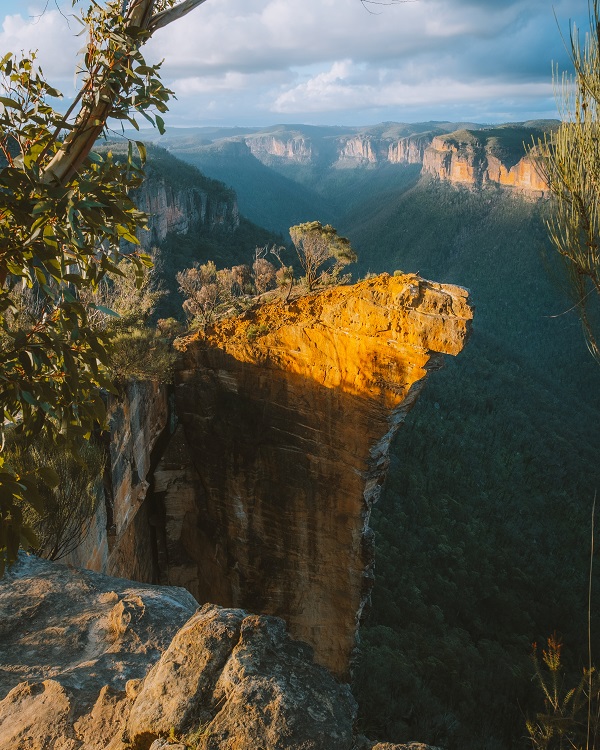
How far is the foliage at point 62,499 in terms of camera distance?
Result: 6.04 metres

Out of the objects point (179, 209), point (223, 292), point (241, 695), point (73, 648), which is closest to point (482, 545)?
point (223, 292)

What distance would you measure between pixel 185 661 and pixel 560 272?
179 inches

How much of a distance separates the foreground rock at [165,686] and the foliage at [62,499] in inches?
71.7

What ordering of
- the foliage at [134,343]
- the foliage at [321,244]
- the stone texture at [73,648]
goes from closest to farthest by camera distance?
the stone texture at [73,648] < the foliage at [134,343] < the foliage at [321,244]

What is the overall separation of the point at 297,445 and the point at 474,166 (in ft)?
277

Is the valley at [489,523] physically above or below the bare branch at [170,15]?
below

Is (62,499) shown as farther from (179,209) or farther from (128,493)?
(179,209)

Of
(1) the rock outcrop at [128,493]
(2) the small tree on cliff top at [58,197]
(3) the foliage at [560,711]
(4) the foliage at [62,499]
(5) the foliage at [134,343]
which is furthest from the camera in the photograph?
(5) the foliage at [134,343]

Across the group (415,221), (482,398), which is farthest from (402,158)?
(482,398)

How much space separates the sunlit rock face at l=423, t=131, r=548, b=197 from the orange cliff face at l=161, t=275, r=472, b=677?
71.2 meters

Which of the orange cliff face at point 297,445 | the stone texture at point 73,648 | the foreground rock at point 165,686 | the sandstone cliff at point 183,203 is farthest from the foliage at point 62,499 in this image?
the sandstone cliff at point 183,203

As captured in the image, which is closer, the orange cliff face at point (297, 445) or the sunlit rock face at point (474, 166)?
the orange cliff face at point (297, 445)

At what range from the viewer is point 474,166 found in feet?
276

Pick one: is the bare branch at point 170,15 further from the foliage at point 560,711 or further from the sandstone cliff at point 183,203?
the sandstone cliff at point 183,203
